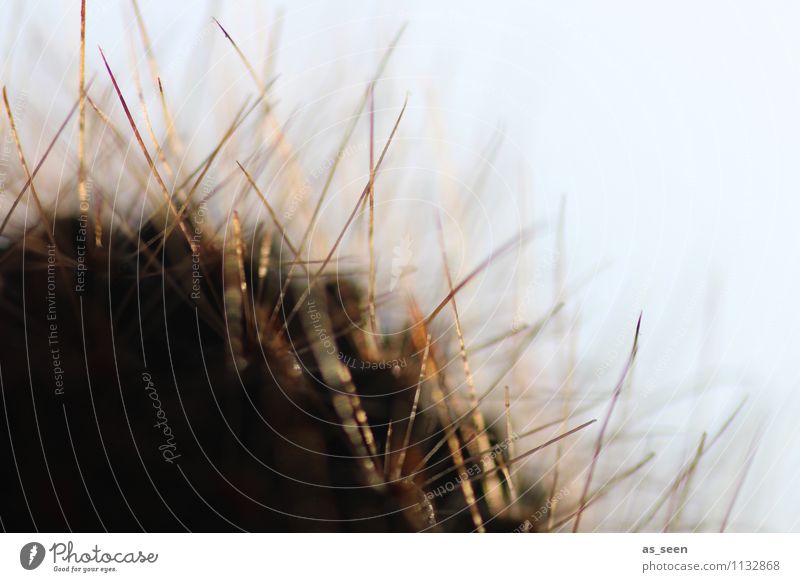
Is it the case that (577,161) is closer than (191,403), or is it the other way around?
(191,403)

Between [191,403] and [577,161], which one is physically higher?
[577,161]

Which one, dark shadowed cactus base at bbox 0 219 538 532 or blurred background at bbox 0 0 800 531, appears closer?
dark shadowed cactus base at bbox 0 219 538 532

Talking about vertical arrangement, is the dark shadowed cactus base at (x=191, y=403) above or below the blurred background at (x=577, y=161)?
below

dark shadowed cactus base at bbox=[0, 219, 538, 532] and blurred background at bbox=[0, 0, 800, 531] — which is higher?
blurred background at bbox=[0, 0, 800, 531]
